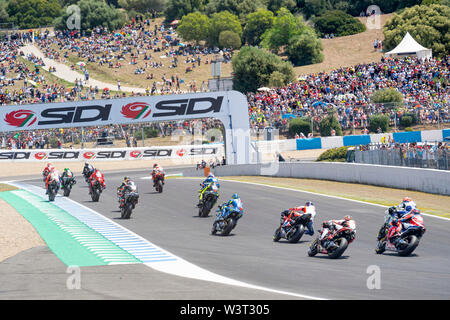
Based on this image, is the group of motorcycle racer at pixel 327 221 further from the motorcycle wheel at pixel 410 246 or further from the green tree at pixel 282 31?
the green tree at pixel 282 31

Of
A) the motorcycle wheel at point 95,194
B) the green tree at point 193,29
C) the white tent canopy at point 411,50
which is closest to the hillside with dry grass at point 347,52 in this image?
the white tent canopy at point 411,50

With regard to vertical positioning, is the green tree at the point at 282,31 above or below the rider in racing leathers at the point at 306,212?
above

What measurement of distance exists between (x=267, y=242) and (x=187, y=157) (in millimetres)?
34239

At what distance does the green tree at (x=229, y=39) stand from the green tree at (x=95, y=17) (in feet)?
61.3

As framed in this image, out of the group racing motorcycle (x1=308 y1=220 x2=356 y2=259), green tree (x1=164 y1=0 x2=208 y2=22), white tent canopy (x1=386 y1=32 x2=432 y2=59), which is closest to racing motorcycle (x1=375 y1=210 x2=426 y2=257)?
racing motorcycle (x1=308 y1=220 x2=356 y2=259)

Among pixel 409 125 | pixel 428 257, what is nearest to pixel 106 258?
pixel 428 257

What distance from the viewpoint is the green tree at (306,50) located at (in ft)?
290

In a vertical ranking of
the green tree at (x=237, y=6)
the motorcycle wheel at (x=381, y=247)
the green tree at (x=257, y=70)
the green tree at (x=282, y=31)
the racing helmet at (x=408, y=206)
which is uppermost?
the green tree at (x=237, y=6)

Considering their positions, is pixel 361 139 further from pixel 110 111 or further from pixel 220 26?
pixel 220 26

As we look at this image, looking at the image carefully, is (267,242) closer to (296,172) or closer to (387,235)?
(387,235)

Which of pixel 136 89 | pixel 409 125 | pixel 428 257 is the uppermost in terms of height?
pixel 136 89

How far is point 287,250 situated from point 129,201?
794 cm
